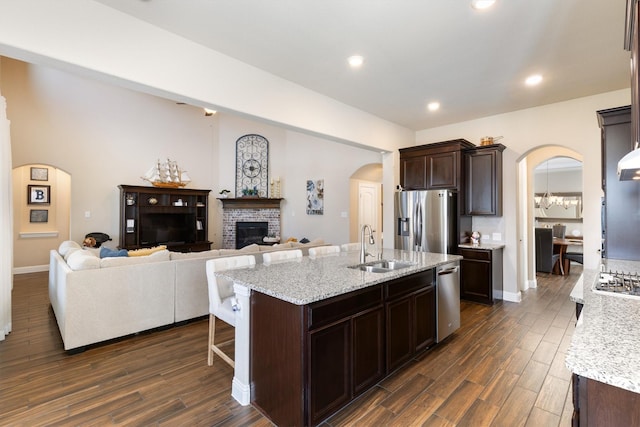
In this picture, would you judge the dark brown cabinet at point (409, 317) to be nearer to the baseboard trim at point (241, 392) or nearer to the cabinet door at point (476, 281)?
the baseboard trim at point (241, 392)

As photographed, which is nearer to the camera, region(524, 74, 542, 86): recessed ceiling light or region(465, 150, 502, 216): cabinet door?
region(524, 74, 542, 86): recessed ceiling light

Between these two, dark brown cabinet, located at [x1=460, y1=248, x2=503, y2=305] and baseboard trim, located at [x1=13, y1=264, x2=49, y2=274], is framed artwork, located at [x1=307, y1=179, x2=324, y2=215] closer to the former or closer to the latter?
dark brown cabinet, located at [x1=460, y1=248, x2=503, y2=305]

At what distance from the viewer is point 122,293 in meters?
3.22

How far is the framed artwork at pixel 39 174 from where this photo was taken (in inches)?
270

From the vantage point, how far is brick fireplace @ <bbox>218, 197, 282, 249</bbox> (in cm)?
852

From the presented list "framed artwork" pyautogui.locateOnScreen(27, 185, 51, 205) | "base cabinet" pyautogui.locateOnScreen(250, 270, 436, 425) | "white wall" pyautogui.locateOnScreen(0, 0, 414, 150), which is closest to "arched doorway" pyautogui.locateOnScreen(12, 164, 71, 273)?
"framed artwork" pyautogui.locateOnScreen(27, 185, 51, 205)

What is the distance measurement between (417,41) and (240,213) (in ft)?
22.3

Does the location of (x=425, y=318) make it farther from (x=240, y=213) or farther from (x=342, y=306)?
(x=240, y=213)

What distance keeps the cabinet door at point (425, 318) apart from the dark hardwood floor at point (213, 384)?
0.15 meters

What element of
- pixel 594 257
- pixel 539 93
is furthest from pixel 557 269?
pixel 539 93

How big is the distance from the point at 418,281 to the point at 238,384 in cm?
176

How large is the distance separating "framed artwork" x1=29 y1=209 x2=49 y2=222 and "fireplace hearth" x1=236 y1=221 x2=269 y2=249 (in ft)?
14.2

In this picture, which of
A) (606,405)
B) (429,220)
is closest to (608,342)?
(606,405)

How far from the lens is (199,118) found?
850cm
